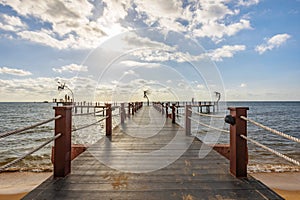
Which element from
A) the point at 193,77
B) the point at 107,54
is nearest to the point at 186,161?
the point at 107,54

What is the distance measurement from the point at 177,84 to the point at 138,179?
1747 centimetres

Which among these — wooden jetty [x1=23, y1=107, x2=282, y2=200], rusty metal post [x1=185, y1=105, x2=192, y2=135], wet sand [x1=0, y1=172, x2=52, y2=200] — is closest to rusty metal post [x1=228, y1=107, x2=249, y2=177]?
wooden jetty [x1=23, y1=107, x2=282, y2=200]

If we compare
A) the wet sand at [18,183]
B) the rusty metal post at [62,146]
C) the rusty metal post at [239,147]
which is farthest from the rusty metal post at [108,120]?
the rusty metal post at [239,147]

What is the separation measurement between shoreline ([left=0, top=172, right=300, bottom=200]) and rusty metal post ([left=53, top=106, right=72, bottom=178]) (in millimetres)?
3191

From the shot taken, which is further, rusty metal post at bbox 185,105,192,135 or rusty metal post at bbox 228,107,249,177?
rusty metal post at bbox 185,105,192,135

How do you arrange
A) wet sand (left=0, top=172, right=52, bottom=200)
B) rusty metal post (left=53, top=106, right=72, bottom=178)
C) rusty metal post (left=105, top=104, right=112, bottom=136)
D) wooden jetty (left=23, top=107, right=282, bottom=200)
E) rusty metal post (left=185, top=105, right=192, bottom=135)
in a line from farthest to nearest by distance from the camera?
rusty metal post (left=185, top=105, right=192, bottom=135) < rusty metal post (left=105, top=104, right=112, bottom=136) < wet sand (left=0, top=172, right=52, bottom=200) < rusty metal post (left=53, top=106, right=72, bottom=178) < wooden jetty (left=23, top=107, right=282, bottom=200)

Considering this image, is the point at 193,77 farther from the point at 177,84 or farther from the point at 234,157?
the point at 234,157

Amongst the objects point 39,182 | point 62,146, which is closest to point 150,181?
point 62,146

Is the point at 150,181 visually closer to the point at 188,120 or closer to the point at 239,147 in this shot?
the point at 239,147

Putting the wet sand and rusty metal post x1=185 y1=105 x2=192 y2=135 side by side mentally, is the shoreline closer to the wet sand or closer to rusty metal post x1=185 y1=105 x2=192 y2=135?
the wet sand

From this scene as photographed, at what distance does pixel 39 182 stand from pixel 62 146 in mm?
4291

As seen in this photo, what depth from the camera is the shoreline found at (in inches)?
217

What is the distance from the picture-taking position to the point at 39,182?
6.29 metres

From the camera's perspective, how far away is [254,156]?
927 cm
